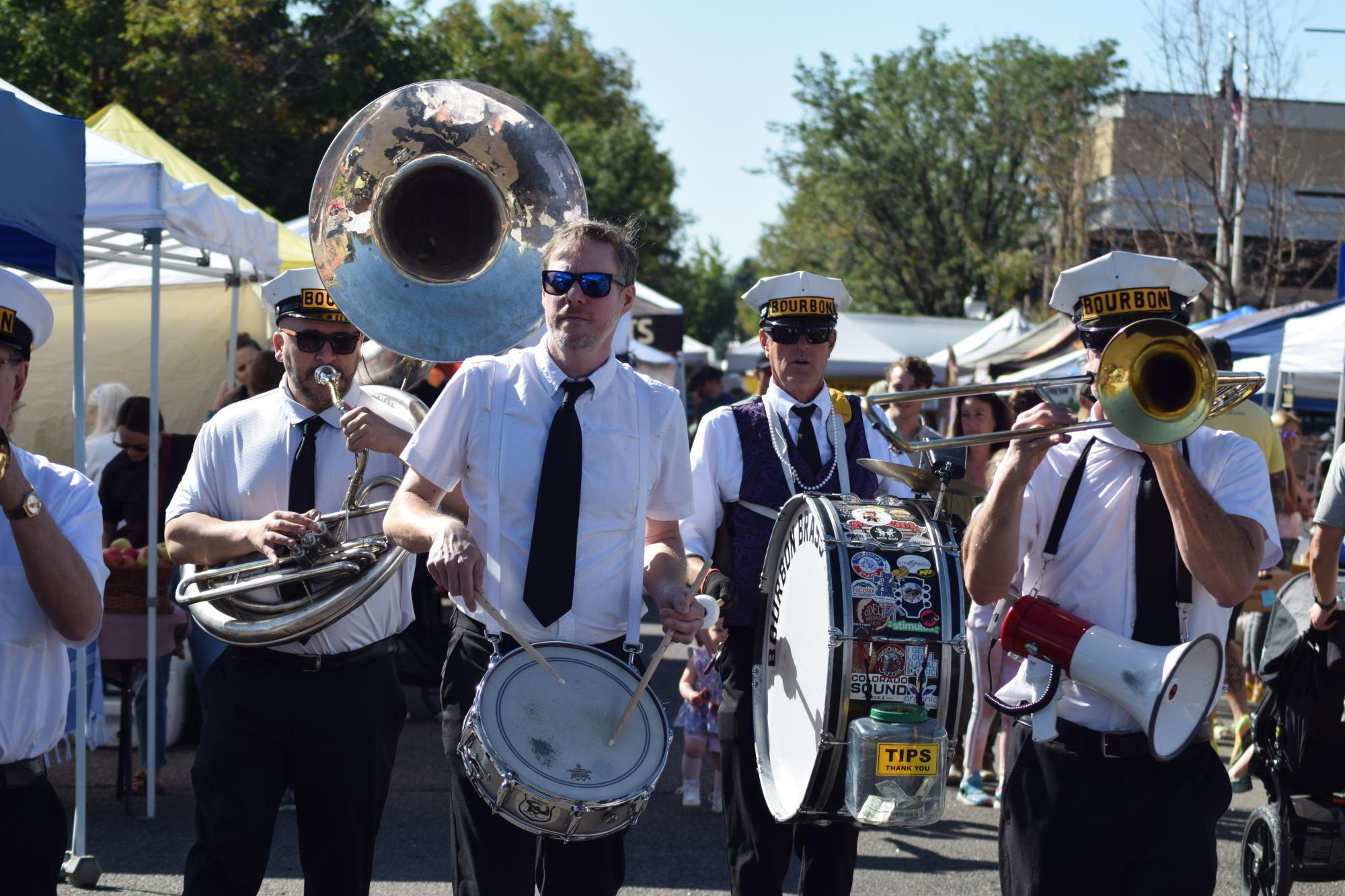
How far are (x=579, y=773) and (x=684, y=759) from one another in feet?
13.9

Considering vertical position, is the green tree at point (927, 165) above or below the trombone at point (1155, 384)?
above

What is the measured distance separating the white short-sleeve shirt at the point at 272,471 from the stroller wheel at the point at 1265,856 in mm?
3208

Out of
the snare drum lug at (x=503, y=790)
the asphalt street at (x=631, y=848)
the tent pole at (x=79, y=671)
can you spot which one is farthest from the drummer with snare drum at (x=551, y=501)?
the asphalt street at (x=631, y=848)

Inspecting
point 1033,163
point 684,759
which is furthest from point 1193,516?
point 1033,163

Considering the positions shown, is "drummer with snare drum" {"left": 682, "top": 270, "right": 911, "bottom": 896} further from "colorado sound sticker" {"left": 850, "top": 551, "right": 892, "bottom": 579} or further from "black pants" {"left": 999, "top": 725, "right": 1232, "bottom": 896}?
"black pants" {"left": 999, "top": 725, "right": 1232, "bottom": 896}

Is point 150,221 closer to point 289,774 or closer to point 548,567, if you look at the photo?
point 289,774

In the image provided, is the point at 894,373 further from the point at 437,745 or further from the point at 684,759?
the point at 437,745

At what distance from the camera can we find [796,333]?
486cm

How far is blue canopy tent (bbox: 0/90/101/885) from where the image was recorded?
4508 millimetres

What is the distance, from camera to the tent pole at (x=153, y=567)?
21.4 feet

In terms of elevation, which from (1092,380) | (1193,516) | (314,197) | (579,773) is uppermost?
(314,197)

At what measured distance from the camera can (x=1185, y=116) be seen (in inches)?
888

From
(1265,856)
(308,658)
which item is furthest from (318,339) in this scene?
(1265,856)

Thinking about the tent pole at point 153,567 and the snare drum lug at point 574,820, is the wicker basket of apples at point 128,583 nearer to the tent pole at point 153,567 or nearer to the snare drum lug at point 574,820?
the tent pole at point 153,567
